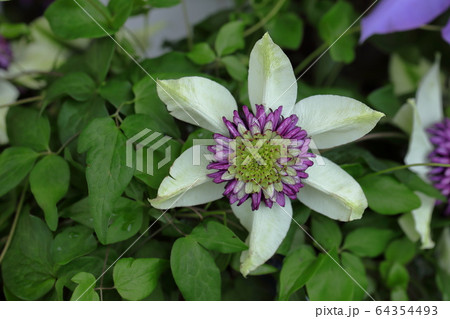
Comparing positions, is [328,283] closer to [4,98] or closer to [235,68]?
[235,68]

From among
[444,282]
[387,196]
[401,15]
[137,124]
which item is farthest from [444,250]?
[137,124]

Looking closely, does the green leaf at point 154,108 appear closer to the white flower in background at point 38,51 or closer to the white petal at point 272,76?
the white petal at point 272,76

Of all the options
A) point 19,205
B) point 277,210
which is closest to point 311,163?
point 277,210

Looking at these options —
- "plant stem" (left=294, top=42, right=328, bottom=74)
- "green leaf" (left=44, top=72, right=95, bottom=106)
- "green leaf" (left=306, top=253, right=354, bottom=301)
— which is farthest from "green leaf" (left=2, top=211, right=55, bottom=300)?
"plant stem" (left=294, top=42, right=328, bottom=74)

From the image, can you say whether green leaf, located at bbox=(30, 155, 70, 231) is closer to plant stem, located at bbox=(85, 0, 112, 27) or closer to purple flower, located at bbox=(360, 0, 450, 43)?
plant stem, located at bbox=(85, 0, 112, 27)

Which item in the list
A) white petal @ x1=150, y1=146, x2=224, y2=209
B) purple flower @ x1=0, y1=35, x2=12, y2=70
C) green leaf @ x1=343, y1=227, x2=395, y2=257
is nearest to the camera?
white petal @ x1=150, y1=146, x2=224, y2=209

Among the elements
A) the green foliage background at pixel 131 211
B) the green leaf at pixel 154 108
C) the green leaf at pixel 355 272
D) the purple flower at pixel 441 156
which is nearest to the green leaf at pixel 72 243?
the green foliage background at pixel 131 211

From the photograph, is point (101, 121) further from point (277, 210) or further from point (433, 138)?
point (433, 138)
